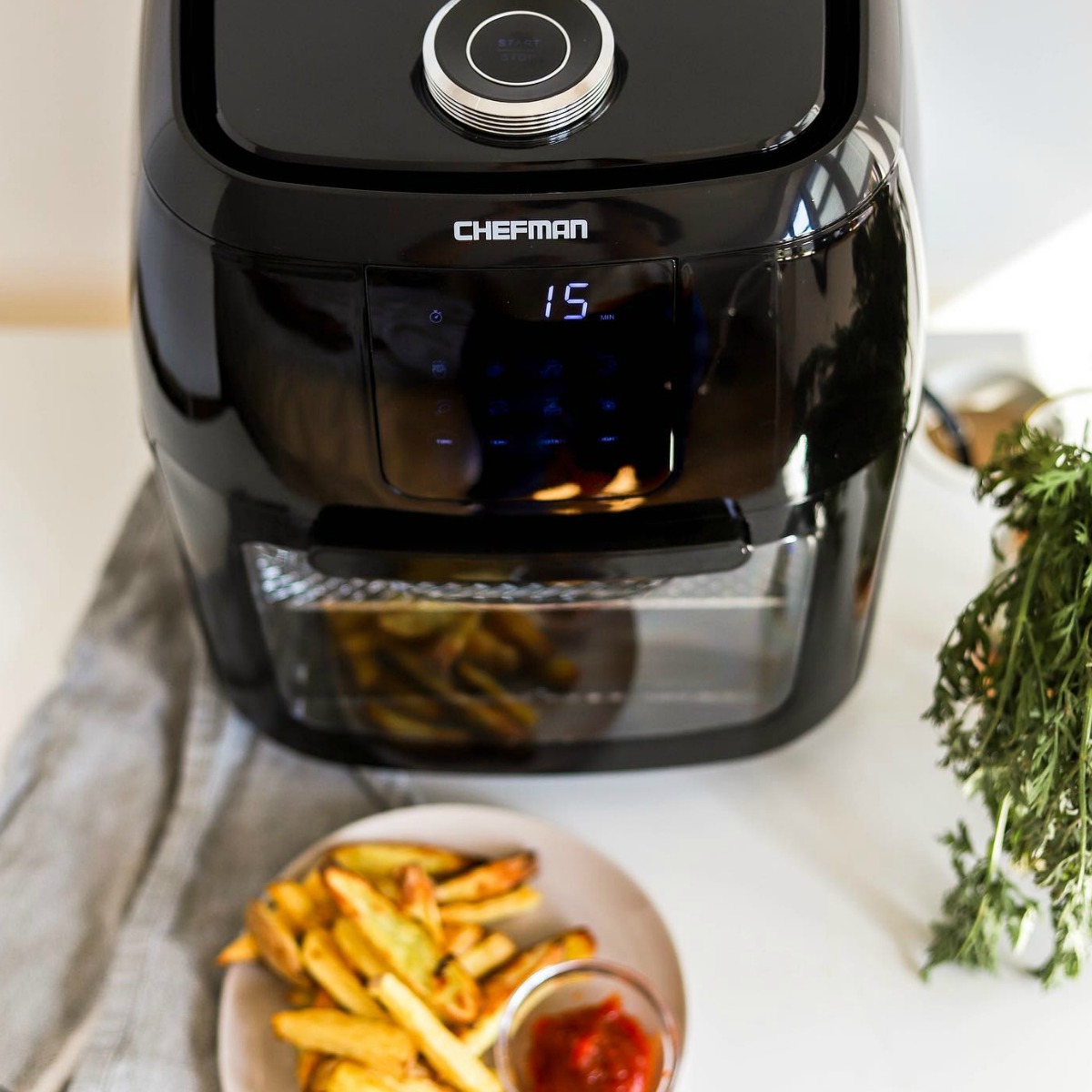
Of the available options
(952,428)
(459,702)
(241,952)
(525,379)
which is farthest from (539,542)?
(952,428)

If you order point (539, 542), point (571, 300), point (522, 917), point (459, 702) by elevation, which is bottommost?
point (522, 917)

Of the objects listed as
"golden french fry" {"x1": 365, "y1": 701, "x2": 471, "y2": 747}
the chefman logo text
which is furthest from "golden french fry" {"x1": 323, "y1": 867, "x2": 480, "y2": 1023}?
the chefman logo text

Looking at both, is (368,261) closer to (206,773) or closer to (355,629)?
(355,629)

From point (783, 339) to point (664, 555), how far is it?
0.12 metres

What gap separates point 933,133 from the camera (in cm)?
92

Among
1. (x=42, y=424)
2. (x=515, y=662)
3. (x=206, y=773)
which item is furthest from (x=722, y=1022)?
(x=42, y=424)

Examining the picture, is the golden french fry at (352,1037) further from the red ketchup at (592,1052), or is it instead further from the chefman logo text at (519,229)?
the chefman logo text at (519,229)

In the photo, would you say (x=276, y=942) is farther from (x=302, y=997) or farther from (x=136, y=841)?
(x=136, y=841)

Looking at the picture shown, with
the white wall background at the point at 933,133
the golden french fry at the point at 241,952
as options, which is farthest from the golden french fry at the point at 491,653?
the white wall background at the point at 933,133

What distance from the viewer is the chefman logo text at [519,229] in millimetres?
496

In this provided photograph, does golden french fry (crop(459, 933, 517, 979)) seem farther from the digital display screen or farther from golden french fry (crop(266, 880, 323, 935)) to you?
the digital display screen

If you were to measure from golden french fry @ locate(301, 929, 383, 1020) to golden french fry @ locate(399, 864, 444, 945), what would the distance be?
1.8 inches

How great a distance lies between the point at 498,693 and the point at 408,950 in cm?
16

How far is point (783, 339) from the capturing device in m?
0.52
